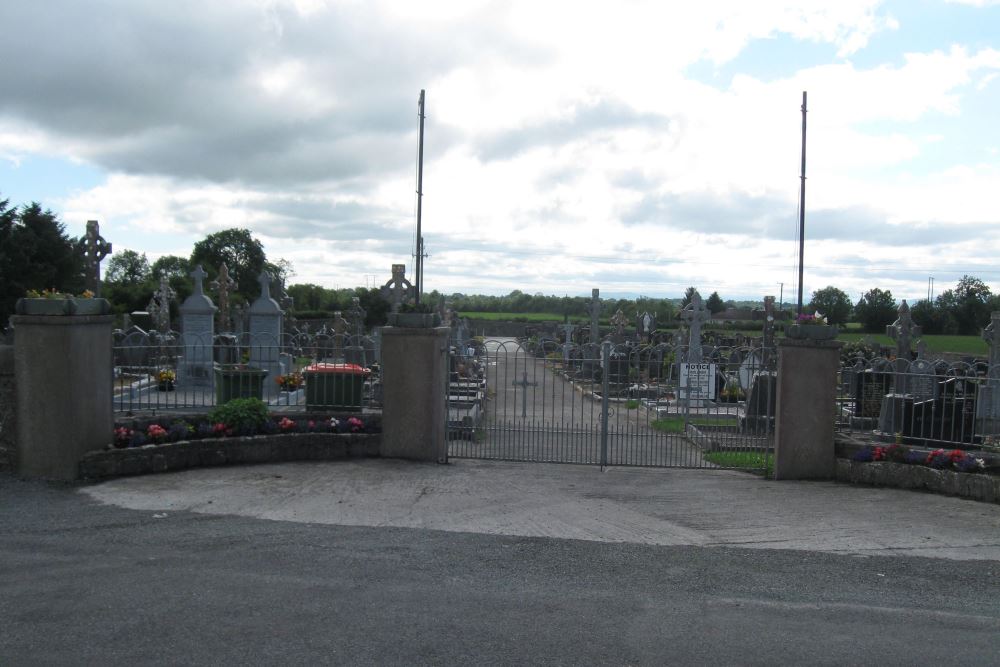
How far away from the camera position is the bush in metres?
10.4

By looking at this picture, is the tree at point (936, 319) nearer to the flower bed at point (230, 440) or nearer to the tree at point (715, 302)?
the tree at point (715, 302)

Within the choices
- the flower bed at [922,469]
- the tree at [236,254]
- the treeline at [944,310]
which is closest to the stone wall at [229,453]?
the flower bed at [922,469]

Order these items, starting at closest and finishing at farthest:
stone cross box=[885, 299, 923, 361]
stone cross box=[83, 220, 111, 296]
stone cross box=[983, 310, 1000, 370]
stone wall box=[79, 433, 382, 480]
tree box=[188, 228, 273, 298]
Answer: stone wall box=[79, 433, 382, 480]
stone cross box=[983, 310, 1000, 370]
stone cross box=[885, 299, 923, 361]
stone cross box=[83, 220, 111, 296]
tree box=[188, 228, 273, 298]

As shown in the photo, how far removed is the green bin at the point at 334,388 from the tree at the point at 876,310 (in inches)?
1780

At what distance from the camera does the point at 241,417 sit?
34.2 ft

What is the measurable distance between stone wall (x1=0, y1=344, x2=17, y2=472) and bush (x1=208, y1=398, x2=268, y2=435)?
2.15 m

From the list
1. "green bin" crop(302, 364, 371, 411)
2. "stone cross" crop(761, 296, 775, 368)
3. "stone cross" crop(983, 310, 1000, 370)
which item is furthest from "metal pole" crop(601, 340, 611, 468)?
"stone cross" crop(761, 296, 775, 368)

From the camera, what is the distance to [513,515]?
319 inches

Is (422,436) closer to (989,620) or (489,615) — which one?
(489,615)

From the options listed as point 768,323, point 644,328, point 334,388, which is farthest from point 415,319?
point 644,328

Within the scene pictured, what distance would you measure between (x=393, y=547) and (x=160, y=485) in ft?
11.7

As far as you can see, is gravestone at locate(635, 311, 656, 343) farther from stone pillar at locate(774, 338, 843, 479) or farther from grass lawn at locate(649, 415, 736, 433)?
stone pillar at locate(774, 338, 843, 479)

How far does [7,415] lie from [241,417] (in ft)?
8.30

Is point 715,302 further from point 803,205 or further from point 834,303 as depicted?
point 803,205
